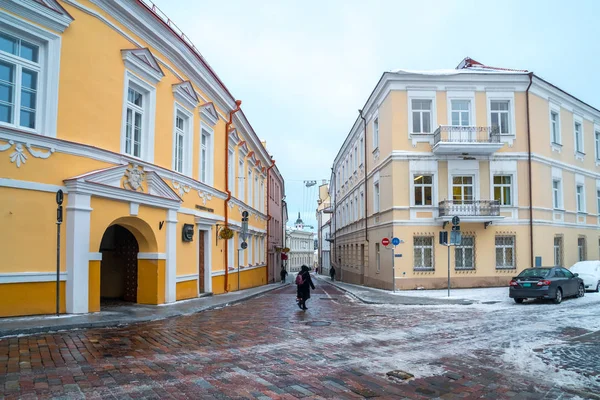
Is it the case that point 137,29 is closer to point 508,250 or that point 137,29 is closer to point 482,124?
point 482,124

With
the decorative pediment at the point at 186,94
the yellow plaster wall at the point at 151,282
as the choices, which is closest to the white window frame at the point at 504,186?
the decorative pediment at the point at 186,94

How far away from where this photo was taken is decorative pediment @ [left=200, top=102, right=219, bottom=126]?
727 inches

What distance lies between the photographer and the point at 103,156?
12.4 meters

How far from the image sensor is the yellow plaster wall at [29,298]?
1005 cm

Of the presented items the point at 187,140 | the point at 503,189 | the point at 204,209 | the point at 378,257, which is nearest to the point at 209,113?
the point at 187,140

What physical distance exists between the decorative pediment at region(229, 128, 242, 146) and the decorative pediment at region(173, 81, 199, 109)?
4.64 m

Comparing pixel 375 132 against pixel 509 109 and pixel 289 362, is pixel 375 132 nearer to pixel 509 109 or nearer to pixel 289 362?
pixel 509 109

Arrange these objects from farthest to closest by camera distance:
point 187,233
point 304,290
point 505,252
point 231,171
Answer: point 505,252, point 231,171, point 187,233, point 304,290

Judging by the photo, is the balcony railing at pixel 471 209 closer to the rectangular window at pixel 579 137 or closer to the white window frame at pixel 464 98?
the white window frame at pixel 464 98

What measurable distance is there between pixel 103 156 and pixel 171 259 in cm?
430

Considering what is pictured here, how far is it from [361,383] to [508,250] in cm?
2039

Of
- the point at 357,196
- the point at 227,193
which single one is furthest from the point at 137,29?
the point at 357,196

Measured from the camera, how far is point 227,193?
2172cm

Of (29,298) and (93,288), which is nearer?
(29,298)
